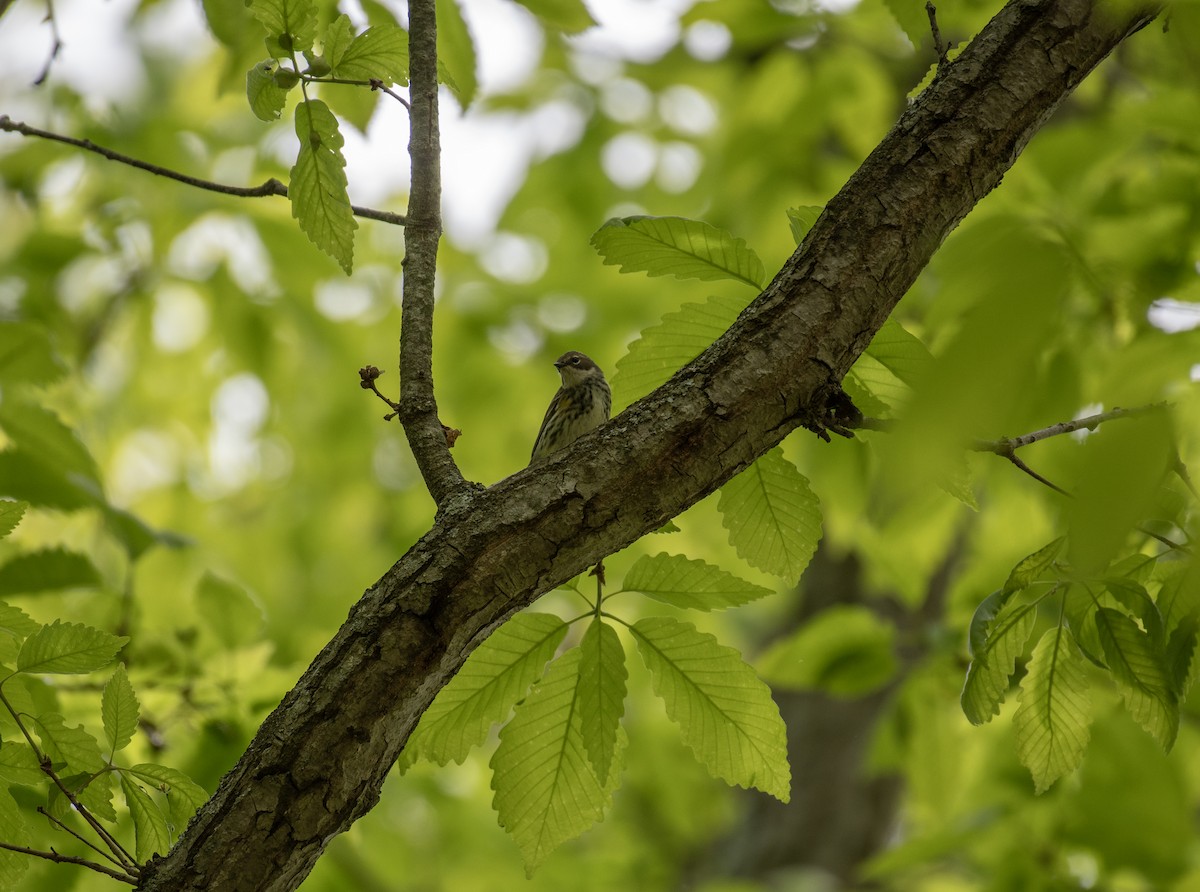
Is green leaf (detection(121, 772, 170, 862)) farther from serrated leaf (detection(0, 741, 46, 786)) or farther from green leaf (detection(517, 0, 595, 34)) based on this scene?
green leaf (detection(517, 0, 595, 34))

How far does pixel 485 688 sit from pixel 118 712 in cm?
59

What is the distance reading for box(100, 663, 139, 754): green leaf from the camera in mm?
1617

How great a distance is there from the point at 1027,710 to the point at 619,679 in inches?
27.2

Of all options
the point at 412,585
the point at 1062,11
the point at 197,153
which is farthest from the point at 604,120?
the point at 412,585

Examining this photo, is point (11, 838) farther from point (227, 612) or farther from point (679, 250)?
Answer: point (679, 250)

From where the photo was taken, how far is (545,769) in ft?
6.14

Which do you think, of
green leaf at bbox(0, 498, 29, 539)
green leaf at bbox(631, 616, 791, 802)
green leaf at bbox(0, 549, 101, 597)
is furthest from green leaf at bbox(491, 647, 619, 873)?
green leaf at bbox(0, 549, 101, 597)

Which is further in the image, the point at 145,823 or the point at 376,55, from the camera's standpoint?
the point at 376,55

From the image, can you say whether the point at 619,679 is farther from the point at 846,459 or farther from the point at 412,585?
the point at 846,459

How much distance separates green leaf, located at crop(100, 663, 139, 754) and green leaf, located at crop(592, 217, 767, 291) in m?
1.07

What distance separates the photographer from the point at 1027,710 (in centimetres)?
178

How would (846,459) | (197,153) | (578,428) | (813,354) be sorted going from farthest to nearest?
(197,153)
(578,428)
(846,459)
(813,354)

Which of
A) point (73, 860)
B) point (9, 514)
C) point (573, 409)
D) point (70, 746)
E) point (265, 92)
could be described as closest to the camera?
point (73, 860)

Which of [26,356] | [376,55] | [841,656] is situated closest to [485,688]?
[376,55]
